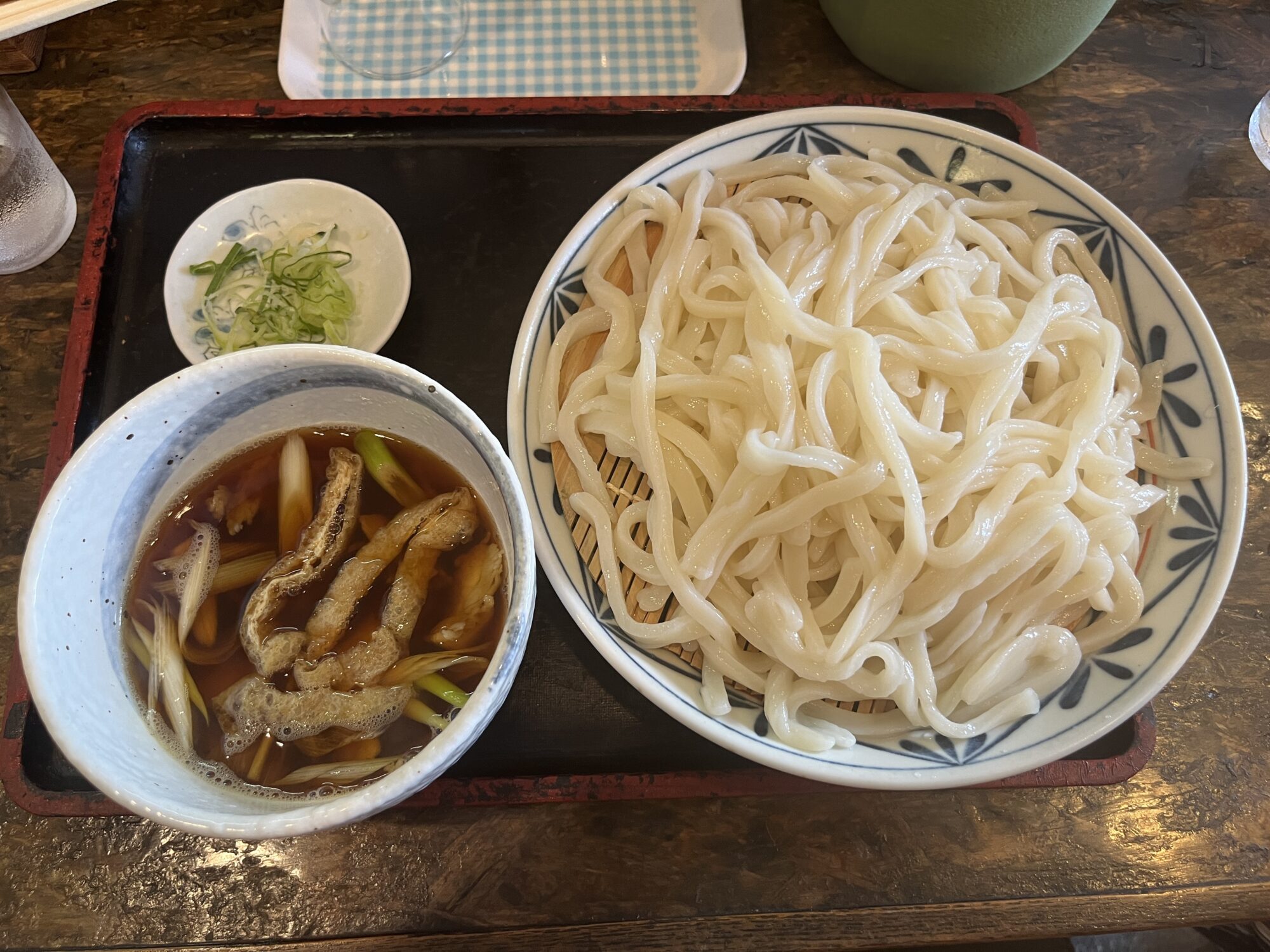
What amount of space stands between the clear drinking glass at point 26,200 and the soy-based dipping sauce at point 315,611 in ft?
3.70

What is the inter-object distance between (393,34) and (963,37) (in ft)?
5.46

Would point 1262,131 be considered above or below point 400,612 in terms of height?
above

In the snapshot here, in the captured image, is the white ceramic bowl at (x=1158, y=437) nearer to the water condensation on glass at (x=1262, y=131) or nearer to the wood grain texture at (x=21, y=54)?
the water condensation on glass at (x=1262, y=131)

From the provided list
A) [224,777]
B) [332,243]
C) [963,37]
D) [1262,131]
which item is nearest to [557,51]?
[332,243]

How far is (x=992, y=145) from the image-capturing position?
172 centimetres

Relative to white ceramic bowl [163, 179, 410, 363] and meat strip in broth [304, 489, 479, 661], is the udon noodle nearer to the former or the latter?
meat strip in broth [304, 489, 479, 661]

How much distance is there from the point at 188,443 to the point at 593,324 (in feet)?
2.61

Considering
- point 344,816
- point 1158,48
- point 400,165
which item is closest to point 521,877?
point 344,816

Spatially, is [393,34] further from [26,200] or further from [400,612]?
[400,612]

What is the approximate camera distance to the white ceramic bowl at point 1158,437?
4.37ft

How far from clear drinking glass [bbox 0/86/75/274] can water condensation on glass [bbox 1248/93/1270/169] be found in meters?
3.14

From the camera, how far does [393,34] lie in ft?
7.91

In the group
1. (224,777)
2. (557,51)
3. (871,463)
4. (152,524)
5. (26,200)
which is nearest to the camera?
(224,777)

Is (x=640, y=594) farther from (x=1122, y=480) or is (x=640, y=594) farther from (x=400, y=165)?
(x=400, y=165)
